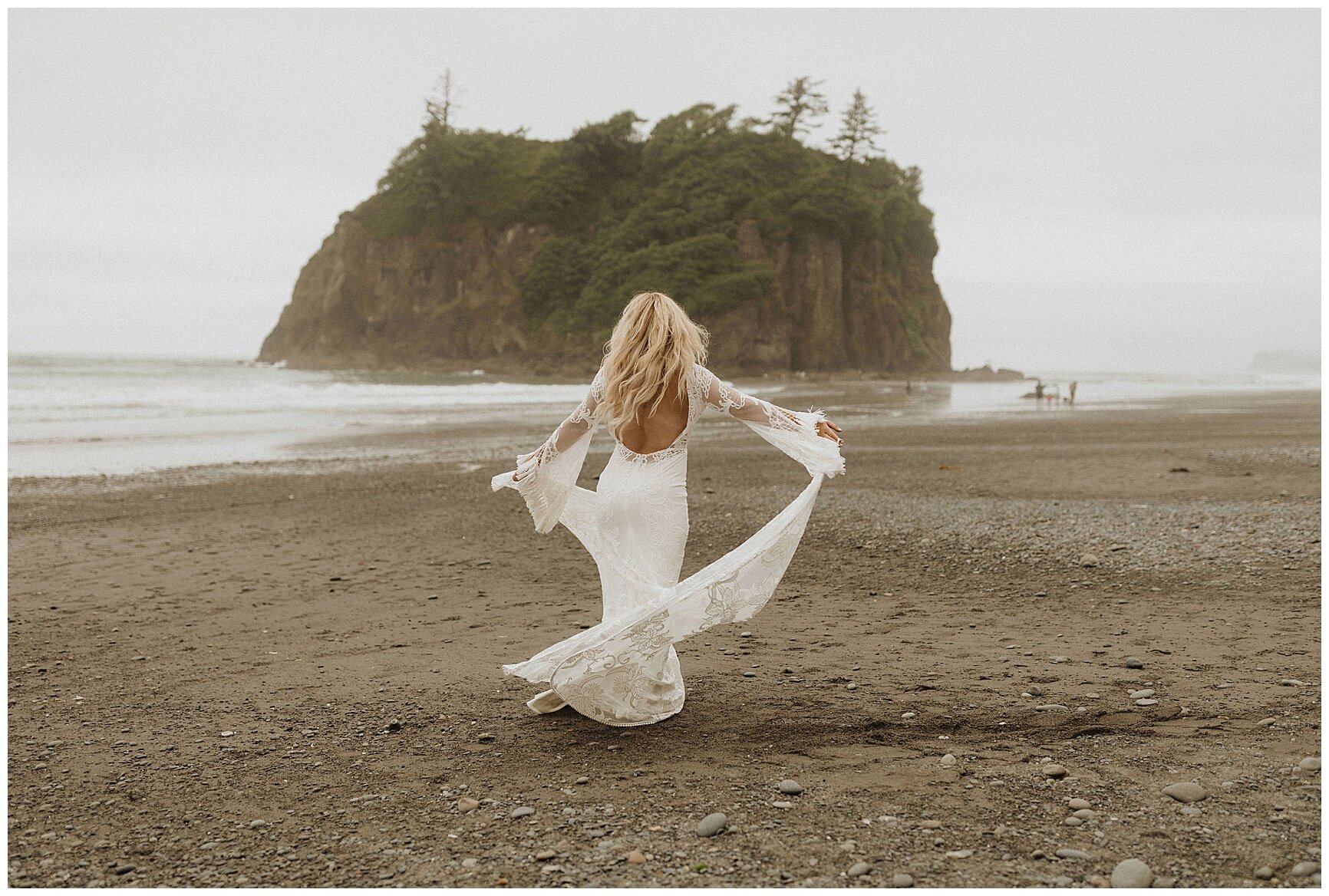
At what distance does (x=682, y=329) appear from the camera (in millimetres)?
4516

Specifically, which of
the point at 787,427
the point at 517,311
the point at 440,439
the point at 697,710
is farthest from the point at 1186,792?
the point at 517,311

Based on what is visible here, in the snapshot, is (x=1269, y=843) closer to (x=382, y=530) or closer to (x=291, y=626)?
(x=291, y=626)

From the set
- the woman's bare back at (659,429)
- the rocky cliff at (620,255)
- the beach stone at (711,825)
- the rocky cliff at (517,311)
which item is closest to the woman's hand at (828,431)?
the woman's bare back at (659,429)

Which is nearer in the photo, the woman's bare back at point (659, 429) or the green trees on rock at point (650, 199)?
the woman's bare back at point (659, 429)

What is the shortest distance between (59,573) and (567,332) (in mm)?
65362

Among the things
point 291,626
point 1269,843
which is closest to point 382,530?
point 291,626

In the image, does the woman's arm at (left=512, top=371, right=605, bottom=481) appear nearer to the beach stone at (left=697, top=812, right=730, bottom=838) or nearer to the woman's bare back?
the woman's bare back

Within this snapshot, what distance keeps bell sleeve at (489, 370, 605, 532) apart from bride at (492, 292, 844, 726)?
12mm

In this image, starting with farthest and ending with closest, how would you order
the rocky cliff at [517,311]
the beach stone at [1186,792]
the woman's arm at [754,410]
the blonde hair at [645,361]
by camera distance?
the rocky cliff at [517,311], the woman's arm at [754,410], the blonde hair at [645,361], the beach stone at [1186,792]

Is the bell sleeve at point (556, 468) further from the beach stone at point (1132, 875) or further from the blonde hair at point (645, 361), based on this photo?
the beach stone at point (1132, 875)

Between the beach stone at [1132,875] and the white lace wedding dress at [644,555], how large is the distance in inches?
69.8

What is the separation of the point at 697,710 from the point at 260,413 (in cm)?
2571

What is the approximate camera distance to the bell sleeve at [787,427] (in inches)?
182

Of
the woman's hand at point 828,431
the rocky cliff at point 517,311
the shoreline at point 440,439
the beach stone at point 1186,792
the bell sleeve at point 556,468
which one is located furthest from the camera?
the rocky cliff at point 517,311
